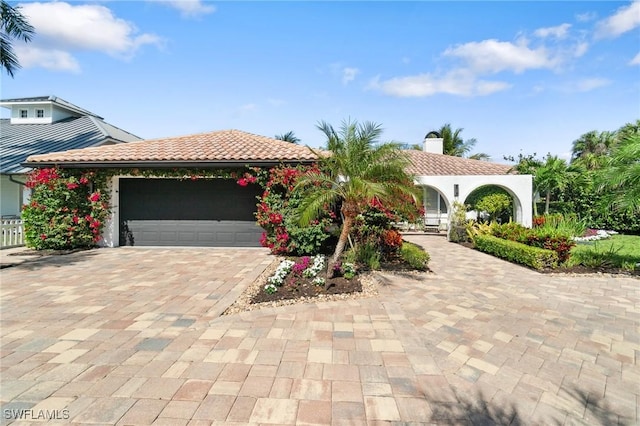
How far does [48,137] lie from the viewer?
18.3 meters

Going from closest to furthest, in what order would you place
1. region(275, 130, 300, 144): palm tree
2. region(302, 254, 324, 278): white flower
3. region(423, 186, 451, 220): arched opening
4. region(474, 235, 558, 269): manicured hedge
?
region(302, 254, 324, 278): white flower → region(474, 235, 558, 269): manicured hedge → region(423, 186, 451, 220): arched opening → region(275, 130, 300, 144): palm tree

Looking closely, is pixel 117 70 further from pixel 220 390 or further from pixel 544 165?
pixel 544 165

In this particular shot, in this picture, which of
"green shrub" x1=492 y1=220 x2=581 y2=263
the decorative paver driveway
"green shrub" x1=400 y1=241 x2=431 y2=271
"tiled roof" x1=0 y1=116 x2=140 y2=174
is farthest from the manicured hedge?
"tiled roof" x1=0 y1=116 x2=140 y2=174

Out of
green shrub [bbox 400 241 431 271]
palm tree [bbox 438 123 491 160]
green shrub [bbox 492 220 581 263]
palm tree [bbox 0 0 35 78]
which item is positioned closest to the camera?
green shrub [bbox 400 241 431 271]

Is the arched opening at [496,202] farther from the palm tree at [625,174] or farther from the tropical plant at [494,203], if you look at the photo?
the palm tree at [625,174]

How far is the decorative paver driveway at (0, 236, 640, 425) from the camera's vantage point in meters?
2.86

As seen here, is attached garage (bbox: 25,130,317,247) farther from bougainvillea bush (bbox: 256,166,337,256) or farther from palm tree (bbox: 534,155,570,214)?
palm tree (bbox: 534,155,570,214)

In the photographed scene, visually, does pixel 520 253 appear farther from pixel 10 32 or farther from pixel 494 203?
pixel 10 32

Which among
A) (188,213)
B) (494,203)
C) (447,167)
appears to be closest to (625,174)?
(494,203)

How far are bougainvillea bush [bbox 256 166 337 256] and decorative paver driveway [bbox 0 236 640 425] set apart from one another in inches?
131

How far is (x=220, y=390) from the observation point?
3.10 m

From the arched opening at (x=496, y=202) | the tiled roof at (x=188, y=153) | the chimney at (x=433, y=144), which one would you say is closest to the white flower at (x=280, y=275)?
the tiled roof at (x=188, y=153)

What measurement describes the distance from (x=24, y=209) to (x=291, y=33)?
36.4 ft

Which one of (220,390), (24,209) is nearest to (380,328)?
(220,390)
